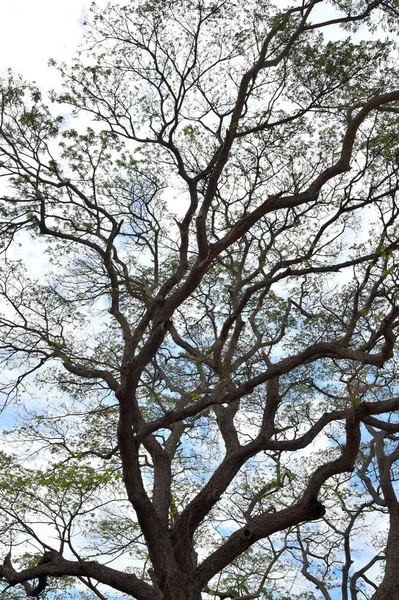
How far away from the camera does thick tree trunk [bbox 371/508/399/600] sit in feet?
21.9

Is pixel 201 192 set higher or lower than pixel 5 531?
higher

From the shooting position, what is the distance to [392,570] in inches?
274

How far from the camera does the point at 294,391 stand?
32.2ft

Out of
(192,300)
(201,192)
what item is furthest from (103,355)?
(201,192)

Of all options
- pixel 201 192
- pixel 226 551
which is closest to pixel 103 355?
pixel 201 192

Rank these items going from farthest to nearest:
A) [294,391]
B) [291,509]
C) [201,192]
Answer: [294,391] → [201,192] → [291,509]

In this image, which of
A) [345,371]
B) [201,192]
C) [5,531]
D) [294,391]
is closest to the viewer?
[5,531]

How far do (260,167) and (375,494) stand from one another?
5.64 metres

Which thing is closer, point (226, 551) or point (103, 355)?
point (226, 551)

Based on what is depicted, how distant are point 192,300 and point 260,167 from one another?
2.63 metres

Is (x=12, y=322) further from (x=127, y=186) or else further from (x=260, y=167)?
(x=260, y=167)

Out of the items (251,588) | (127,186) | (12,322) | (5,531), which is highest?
(127,186)

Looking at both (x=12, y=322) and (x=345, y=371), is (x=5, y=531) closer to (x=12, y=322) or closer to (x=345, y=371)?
(x=12, y=322)

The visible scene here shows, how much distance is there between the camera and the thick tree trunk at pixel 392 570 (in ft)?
21.9
